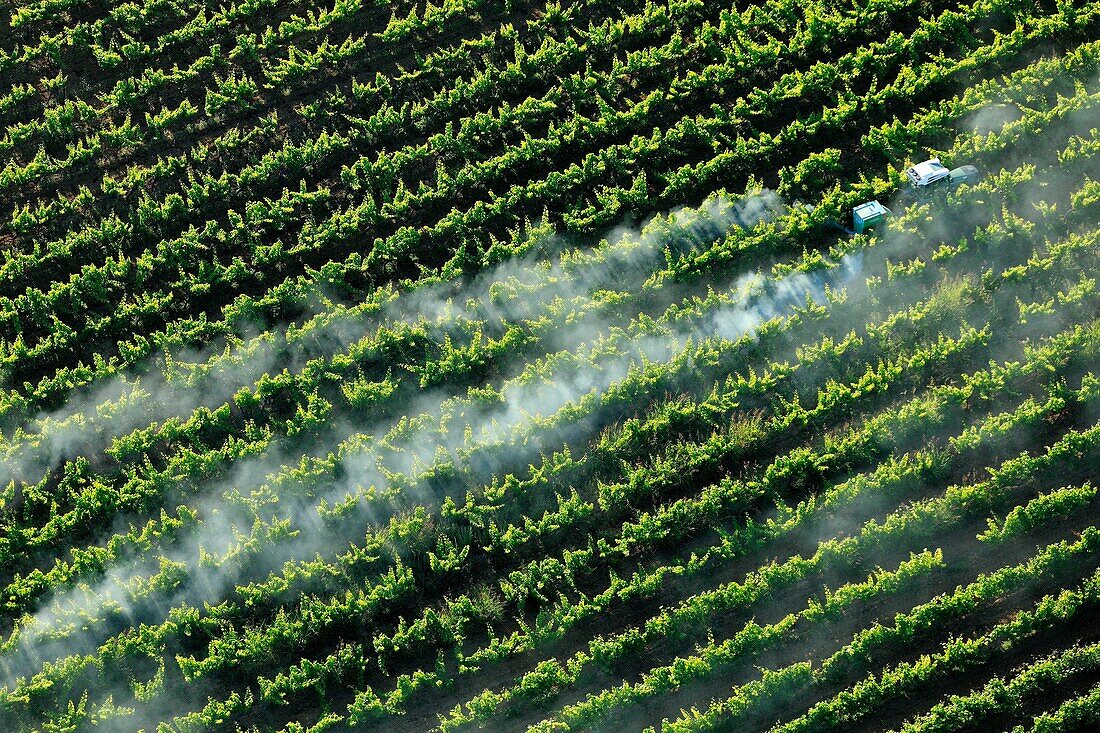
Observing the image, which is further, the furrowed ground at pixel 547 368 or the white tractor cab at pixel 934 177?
the white tractor cab at pixel 934 177

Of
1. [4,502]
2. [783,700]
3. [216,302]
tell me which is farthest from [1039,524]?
[4,502]

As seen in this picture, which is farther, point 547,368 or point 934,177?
point 934,177

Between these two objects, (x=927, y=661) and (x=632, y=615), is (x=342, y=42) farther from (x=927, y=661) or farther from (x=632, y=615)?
(x=927, y=661)

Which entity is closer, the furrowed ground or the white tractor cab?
the furrowed ground

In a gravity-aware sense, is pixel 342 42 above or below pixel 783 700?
above
